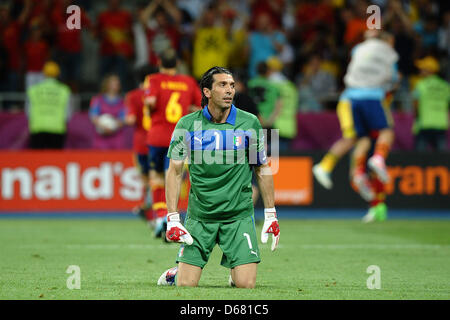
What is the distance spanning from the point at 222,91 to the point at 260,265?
8.73 ft

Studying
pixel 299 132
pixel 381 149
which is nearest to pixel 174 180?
pixel 381 149

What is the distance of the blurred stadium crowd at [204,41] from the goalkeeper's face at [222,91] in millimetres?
10257

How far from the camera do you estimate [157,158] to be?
39.5ft

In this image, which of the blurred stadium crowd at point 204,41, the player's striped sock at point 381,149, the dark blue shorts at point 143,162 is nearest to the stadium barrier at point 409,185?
the blurred stadium crowd at point 204,41

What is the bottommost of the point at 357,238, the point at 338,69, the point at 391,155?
the point at 357,238

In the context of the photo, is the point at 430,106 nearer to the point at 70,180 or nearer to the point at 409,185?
the point at 409,185

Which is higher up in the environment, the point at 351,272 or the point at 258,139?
the point at 258,139

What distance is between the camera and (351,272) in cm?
900

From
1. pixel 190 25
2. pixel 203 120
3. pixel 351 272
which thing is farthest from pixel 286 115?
pixel 203 120

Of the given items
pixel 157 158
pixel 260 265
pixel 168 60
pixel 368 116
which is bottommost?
pixel 260 265

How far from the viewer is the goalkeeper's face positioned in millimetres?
7574
